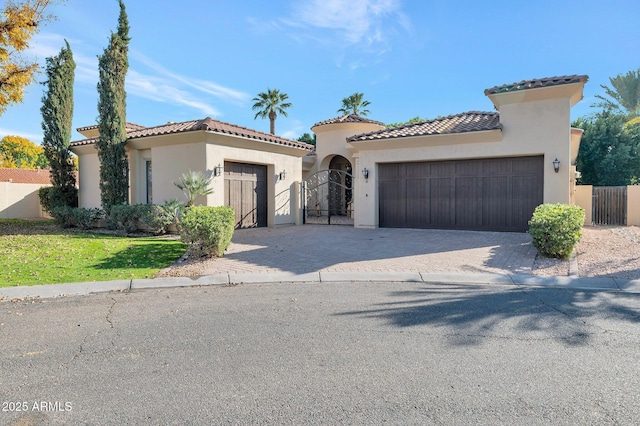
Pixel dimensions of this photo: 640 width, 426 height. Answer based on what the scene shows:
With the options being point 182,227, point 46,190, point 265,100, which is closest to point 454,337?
point 182,227

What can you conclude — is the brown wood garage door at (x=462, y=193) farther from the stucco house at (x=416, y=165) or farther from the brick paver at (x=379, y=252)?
the brick paver at (x=379, y=252)

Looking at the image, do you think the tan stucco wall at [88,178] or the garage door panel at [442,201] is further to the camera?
the tan stucco wall at [88,178]

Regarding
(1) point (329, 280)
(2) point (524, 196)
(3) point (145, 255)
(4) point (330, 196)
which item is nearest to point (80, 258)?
(3) point (145, 255)

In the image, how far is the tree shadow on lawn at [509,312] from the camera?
4707 millimetres

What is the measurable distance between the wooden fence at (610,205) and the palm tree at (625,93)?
15.4 meters

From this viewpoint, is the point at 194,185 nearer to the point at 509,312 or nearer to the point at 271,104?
the point at 509,312

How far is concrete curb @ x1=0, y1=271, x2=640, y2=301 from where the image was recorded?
7043mm

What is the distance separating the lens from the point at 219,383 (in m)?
3.53

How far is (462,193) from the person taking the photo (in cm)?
1498

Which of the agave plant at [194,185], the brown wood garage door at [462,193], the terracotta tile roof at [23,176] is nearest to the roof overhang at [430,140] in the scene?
the brown wood garage door at [462,193]

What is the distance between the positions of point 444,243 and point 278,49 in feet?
33.2

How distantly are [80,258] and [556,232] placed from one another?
11380 millimetres

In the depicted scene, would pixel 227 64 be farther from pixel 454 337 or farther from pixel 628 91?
pixel 628 91

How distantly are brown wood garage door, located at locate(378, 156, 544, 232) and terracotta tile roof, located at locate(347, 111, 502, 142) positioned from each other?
124 cm
